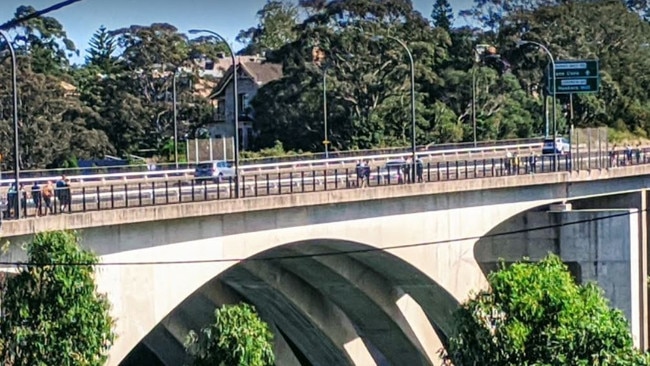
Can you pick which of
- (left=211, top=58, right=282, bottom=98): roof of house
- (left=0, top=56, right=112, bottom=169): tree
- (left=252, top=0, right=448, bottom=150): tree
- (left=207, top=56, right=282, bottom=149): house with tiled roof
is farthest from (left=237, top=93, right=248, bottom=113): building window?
(left=0, top=56, right=112, bottom=169): tree

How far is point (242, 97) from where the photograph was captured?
100688 mm

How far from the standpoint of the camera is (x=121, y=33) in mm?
92875

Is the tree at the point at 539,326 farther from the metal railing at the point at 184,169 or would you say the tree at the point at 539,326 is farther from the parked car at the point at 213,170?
the metal railing at the point at 184,169

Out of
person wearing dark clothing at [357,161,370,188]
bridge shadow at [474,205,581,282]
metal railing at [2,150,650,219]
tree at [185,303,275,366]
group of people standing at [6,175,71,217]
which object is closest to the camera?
tree at [185,303,275,366]

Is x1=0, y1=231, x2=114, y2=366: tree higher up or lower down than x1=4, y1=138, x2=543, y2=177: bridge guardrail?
lower down

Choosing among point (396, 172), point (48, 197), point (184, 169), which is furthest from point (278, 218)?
point (184, 169)

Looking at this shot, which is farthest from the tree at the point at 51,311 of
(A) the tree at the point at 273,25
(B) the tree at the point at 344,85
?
(A) the tree at the point at 273,25

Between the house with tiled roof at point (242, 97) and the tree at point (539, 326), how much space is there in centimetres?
5817

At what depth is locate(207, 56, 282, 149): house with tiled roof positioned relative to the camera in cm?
9344

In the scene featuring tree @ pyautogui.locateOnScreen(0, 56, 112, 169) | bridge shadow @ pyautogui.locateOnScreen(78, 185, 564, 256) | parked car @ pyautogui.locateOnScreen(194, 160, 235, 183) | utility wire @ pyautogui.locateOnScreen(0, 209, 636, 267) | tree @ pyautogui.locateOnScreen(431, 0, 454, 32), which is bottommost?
utility wire @ pyautogui.locateOnScreen(0, 209, 636, 267)

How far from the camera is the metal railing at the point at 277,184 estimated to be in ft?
103

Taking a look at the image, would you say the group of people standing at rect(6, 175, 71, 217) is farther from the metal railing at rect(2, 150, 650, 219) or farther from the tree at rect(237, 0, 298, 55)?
the tree at rect(237, 0, 298, 55)

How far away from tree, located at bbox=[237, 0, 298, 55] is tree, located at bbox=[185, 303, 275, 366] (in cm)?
10305

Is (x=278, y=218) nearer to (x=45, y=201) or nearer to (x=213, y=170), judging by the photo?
(x=213, y=170)
